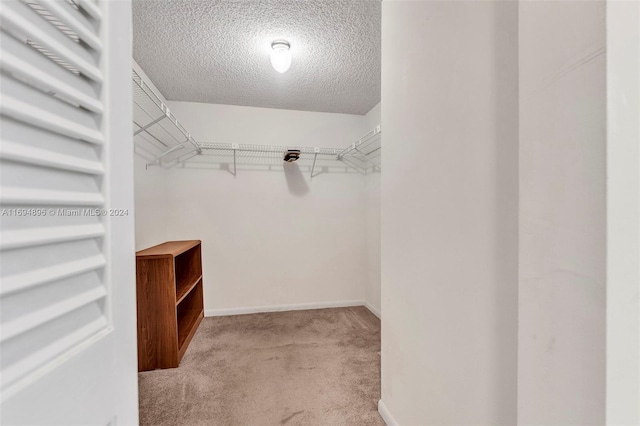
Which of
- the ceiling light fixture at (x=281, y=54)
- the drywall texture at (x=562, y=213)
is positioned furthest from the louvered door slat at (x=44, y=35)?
the ceiling light fixture at (x=281, y=54)

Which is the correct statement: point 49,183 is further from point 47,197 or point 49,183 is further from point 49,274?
point 49,274

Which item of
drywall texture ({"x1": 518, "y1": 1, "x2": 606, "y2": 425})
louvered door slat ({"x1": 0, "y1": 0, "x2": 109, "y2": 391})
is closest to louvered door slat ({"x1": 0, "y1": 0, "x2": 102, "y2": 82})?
louvered door slat ({"x1": 0, "y1": 0, "x2": 109, "y2": 391})

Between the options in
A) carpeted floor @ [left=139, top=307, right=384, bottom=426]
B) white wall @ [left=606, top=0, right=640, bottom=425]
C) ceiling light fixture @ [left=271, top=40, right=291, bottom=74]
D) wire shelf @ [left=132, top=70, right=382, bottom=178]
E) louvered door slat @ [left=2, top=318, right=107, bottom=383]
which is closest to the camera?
louvered door slat @ [left=2, top=318, right=107, bottom=383]

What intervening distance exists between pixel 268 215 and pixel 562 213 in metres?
2.66

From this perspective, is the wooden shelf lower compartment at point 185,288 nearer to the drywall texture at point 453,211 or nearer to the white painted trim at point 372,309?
the drywall texture at point 453,211

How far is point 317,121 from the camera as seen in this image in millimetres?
3055

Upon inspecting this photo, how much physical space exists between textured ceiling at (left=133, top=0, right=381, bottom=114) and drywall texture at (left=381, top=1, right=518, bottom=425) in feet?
1.68

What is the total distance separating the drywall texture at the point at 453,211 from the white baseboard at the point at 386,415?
0.05 m

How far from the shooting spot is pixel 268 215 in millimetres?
2953

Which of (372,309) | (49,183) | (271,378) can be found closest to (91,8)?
(49,183)

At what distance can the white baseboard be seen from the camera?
1.29 meters

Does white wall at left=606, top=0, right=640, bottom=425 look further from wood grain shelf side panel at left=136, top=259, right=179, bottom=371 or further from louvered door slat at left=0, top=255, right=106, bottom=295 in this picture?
wood grain shelf side panel at left=136, top=259, right=179, bottom=371

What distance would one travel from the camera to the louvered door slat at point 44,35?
0.32 meters

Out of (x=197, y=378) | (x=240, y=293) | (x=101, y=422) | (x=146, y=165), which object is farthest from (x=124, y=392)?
(x=240, y=293)
